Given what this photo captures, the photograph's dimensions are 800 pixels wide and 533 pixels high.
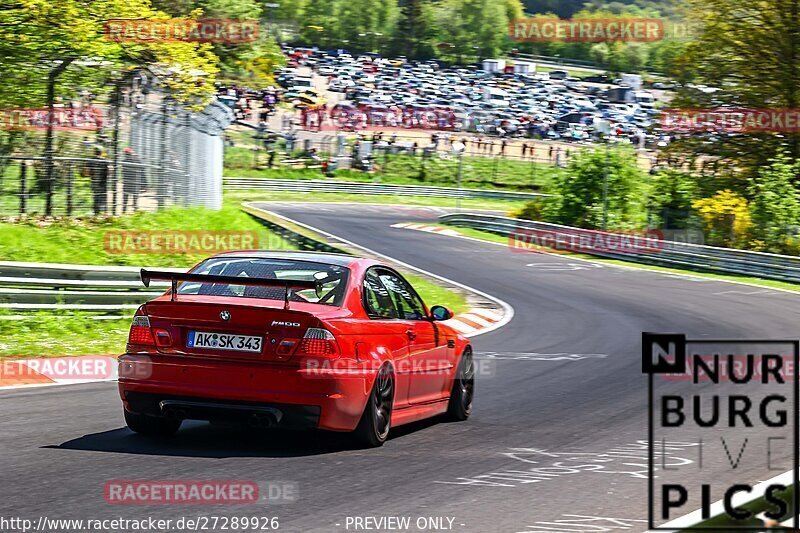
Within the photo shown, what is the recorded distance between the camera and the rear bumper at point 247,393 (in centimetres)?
773

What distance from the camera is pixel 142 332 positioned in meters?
8.04

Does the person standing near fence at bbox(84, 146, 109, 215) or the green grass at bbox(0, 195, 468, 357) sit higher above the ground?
the person standing near fence at bbox(84, 146, 109, 215)

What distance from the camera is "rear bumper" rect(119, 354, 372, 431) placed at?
7.73 metres

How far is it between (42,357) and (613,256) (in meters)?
28.1

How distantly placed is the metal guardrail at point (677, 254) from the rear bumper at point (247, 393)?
2874 cm

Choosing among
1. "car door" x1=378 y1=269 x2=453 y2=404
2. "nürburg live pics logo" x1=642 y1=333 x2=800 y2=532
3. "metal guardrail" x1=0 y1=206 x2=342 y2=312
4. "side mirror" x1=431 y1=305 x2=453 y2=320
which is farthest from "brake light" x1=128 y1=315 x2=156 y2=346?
"metal guardrail" x1=0 y1=206 x2=342 y2=312

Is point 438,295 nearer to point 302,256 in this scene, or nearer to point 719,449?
point 719,449

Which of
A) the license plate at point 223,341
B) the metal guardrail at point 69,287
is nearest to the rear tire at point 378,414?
the license plate at point 223,341

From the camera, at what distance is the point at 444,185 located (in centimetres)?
7250

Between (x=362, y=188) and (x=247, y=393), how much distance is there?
2328 inches

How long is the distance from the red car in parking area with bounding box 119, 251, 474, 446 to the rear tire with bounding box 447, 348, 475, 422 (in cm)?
156

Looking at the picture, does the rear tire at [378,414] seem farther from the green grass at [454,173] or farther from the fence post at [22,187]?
the green grass at [454,173]

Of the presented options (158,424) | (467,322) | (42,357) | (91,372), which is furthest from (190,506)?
(467,322)

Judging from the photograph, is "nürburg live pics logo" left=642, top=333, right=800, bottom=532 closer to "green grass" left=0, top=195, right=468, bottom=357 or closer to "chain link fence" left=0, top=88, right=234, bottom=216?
"green grass" left=0, top=195, right=468, bottom=357
